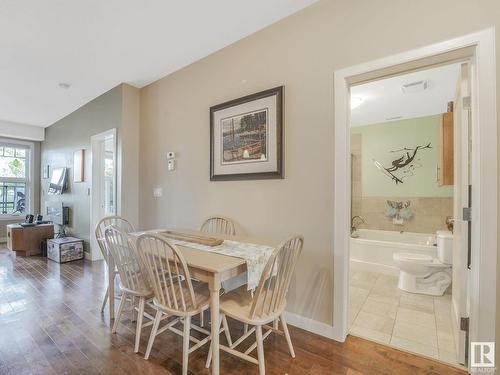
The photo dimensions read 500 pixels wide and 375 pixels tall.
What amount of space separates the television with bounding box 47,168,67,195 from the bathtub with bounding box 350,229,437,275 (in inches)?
212

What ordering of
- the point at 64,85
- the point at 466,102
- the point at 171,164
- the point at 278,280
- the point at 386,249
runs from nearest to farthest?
the point at 278,280
the point at 466,102
the point at 171,164
the point at 64,85
the point at 386,249

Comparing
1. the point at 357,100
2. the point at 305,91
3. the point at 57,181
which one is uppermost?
the point at 357,100

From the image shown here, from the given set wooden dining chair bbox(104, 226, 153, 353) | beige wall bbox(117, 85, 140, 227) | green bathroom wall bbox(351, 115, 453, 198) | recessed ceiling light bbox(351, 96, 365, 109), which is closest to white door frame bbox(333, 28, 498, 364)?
recessed ceiling light bbox(351, 96, 365, 109)

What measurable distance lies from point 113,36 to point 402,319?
3.78m

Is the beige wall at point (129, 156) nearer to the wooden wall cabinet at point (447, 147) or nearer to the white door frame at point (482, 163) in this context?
the white door frame at point (482, 163)

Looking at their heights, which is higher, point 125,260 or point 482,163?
point 482,163

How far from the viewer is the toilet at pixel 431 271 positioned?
2.73 metres

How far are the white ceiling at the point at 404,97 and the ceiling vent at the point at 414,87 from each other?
0.15 ft

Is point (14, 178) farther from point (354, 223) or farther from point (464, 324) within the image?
point (464, 324)

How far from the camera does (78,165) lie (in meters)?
4.30

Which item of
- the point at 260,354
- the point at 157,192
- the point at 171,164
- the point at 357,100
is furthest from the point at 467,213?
the point at 157,192

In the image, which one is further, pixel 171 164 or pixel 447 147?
pixel 171 164

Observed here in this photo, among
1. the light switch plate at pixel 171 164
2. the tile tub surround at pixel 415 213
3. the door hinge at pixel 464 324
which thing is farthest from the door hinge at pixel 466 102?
the tile tub surround at pixel 415 213

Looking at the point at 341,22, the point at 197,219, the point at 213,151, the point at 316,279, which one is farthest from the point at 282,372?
the point at 341,22
